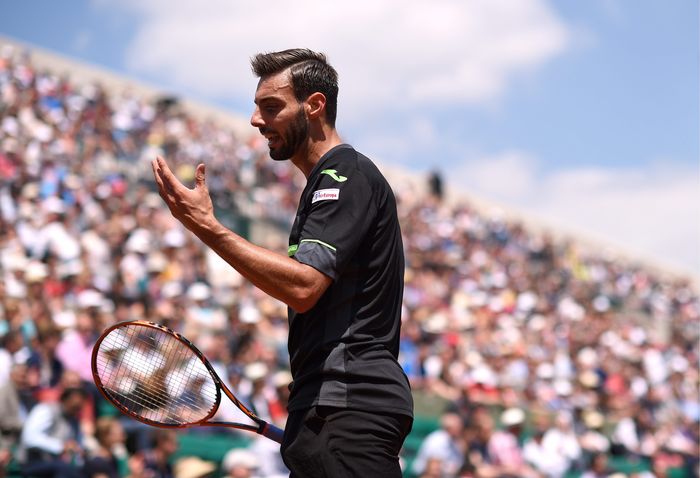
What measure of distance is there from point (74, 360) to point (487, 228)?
69.7 ft

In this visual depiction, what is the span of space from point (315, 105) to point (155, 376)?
1.34 meters

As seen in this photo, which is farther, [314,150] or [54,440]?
[54,440]

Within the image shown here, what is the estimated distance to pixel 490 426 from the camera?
33.0 feet

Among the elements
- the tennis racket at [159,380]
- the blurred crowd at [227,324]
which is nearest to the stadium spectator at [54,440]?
the blurred crowd at [227,324]

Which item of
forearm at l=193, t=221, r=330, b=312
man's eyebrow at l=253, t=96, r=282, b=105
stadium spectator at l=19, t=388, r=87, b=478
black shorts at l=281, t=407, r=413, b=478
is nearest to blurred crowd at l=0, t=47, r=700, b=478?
stadium spectator at l=19, t=388, r=87, b=478

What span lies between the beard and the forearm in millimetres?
466

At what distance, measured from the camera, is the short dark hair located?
127 inches

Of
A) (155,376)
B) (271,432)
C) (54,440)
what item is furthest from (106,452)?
(271,432)

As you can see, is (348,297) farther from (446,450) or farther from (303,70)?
(446,450)

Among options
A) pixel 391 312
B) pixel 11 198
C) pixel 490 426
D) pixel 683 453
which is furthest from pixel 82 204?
pixel 391 312

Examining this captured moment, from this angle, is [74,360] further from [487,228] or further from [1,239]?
[487,228]

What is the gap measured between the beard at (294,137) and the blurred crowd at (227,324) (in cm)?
399

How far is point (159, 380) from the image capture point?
3830 millimetres

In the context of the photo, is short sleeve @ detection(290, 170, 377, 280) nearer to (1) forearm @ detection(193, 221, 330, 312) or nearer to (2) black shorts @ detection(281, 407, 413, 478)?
(1) forearm @ detection(193, 221, 330, 312)
